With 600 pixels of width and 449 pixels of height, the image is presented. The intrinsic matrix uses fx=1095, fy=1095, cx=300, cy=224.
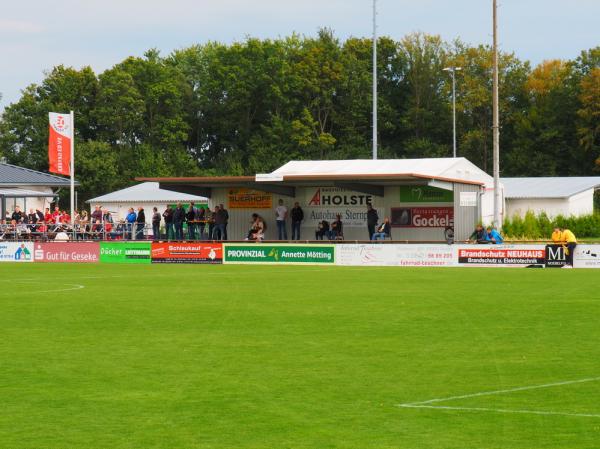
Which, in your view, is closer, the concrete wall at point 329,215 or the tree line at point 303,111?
the concrete wall at point 329,215

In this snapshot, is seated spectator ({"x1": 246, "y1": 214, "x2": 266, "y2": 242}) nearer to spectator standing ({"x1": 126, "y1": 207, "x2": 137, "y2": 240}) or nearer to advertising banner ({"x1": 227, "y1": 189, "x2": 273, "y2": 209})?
advertising banner ({"x1": 227, "y1": 189, "x2": 273, "y2": 209})

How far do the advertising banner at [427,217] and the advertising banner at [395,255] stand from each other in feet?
24.3

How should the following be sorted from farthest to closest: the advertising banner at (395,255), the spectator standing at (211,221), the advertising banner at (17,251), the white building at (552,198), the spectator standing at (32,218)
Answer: the white building at (552,198) → the spectator standing at (32,218) → the spectator standing at (211,221) → the advertising banner at (17,251) → the advertising banner at (395,255)

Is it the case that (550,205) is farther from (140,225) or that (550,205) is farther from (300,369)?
(300,369)

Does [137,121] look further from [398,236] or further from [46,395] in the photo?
[46,395]

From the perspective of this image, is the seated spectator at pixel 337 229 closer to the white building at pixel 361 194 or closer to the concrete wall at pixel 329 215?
the white building at pixel 361 194

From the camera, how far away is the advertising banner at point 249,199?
51.6m

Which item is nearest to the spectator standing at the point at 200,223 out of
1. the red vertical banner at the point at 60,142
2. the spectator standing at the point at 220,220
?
the spectator standing at the point at 220,220

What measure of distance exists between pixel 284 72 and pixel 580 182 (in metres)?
32.9

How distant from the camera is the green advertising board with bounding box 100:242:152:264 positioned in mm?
45500

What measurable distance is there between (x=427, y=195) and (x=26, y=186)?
25.1m

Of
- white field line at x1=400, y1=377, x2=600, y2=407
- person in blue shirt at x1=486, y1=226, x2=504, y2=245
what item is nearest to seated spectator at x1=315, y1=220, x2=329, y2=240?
person in blue shirt at x1=486, y1=226, x2=504, y2=245

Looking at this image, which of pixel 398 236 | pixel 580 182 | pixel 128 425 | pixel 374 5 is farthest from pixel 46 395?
pixel 580 182

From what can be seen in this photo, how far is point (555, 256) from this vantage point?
38.4 meters
